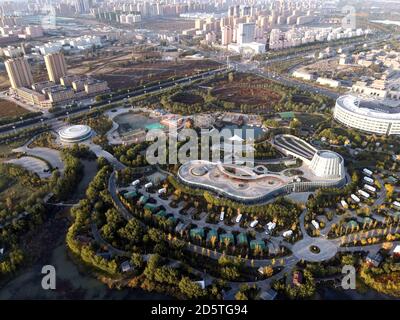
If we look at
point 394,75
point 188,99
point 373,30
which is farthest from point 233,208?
point 373,30

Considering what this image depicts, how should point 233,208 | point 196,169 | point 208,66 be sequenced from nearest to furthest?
point 233,208
point 196,169
point 208,66

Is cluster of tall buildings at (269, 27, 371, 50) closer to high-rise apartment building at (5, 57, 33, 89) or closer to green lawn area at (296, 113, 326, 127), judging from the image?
green lawn area at (296, 113, 326, 127)

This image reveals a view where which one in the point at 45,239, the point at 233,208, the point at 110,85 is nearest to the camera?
the point at 45,239

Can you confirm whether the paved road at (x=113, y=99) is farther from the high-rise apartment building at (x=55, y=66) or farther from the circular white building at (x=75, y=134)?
the high-rise apartment building at (x=55, y=66)

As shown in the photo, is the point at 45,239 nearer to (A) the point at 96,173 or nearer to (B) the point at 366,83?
(A) the point at 96,173

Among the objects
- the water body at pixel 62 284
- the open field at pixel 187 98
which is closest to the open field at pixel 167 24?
the open field at pixel 187 98
